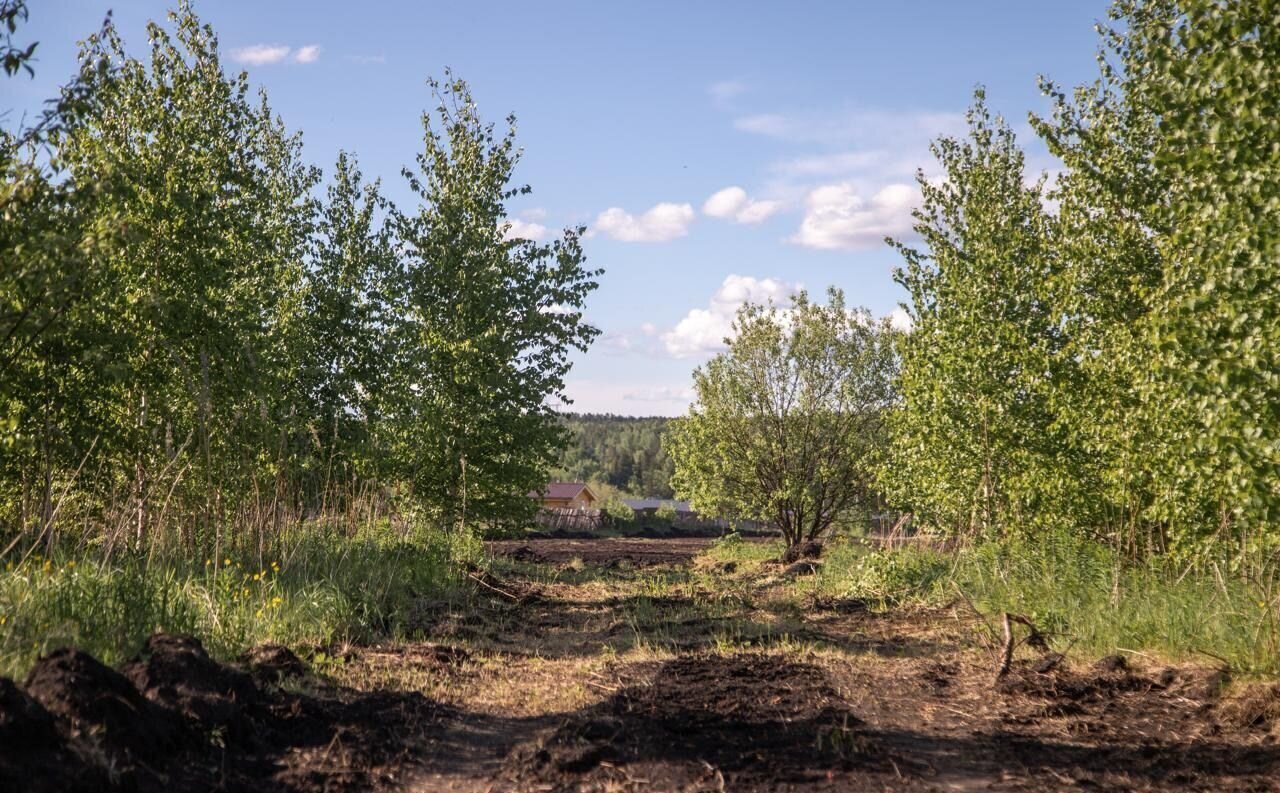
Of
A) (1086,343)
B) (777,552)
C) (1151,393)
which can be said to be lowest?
(777,552)

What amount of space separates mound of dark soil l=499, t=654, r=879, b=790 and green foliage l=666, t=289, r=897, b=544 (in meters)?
18.1

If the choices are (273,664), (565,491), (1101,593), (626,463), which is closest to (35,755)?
(273,664)

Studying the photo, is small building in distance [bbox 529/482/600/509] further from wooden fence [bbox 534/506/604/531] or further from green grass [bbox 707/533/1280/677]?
green grass [bbox 707/533/1280/677]

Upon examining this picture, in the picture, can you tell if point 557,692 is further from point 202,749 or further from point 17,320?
point 17,320

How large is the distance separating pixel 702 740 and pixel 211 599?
4.09 metres

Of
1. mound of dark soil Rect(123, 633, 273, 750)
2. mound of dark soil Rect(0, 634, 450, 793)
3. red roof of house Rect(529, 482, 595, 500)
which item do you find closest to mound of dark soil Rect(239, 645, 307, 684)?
mound of dark soil Rect(0, 634, 450, 793)

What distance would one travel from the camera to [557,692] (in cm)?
739

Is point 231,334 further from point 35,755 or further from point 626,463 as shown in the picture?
point 626,463

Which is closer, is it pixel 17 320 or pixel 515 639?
pixel 17 320

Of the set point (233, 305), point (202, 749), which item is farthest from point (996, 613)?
point (233, 305)

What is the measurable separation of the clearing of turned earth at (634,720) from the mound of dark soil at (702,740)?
0.06ft

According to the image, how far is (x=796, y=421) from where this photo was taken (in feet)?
84.6

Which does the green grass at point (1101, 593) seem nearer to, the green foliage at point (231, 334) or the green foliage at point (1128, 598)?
the green foliage at point (1128, 598)

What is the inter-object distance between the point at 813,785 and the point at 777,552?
2230cm
